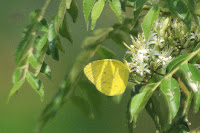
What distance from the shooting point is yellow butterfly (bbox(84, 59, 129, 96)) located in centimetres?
114

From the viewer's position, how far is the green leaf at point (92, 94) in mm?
1317

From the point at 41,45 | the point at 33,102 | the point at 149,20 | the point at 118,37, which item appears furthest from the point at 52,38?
the point at 33,102

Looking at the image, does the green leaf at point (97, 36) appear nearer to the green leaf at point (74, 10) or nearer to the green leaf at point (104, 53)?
the green leaf at point (104, 53)

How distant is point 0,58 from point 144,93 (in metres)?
1.22

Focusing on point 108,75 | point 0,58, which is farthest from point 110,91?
point 0,58

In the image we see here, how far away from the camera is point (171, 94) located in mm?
920

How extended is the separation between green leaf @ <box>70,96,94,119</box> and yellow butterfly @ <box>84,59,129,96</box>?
0.14 meters

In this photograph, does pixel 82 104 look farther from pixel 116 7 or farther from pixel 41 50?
pixel 116 7

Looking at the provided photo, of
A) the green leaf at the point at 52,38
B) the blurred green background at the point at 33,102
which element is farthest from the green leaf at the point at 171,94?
the blurred green background at the point at 33,102

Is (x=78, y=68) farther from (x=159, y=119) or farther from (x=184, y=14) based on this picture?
(x=184, y=14)

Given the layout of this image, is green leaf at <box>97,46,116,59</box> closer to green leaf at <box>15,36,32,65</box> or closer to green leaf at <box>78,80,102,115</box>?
green leaf at <box>78,80,102,115</box>

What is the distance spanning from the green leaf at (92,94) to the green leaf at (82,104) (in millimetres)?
32

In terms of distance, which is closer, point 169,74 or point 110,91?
point 169,74

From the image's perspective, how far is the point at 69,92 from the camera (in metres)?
1.20
